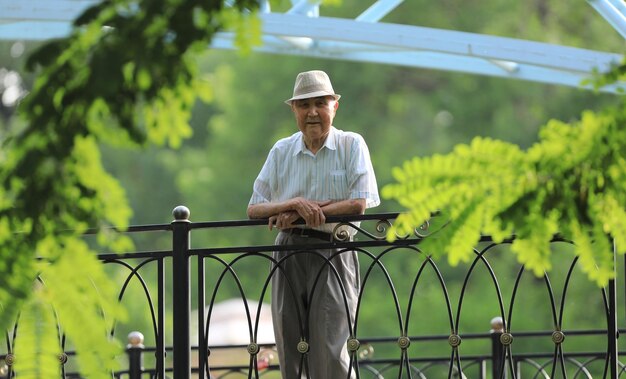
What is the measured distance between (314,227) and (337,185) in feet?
1.08

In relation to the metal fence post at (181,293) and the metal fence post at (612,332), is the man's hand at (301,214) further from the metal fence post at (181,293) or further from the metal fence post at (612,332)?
the metal fence post at (612,332)

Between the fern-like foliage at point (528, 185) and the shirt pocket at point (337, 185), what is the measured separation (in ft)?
9.87

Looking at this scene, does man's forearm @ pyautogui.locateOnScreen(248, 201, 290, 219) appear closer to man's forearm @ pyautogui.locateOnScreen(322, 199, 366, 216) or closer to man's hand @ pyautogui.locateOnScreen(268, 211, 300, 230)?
man's hand @ pyautogui.locateOnScreen(268, 211, 300, 230)

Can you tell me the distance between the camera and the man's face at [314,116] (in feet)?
Result: 18.8

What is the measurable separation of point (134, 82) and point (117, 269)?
21604 mm

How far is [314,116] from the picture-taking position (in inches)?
227

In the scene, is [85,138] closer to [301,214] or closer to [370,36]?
[301,214]

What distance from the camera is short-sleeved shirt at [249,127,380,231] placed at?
18.4 ft

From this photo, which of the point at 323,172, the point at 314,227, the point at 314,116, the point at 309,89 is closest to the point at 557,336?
the point at 314,227

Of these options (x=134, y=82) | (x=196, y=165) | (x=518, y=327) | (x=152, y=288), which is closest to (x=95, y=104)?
(x=134, y=82)

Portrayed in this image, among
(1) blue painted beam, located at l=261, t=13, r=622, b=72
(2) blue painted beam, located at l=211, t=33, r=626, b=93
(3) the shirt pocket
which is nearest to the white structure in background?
(2) blue painted beam, located at l=211, t=33, r=626, b=93

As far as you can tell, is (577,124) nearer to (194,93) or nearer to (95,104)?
(194,93)

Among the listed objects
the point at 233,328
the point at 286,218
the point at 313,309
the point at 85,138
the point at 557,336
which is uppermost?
the point at 286,218

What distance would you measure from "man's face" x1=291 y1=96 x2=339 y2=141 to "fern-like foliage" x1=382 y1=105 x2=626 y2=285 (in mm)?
3126
